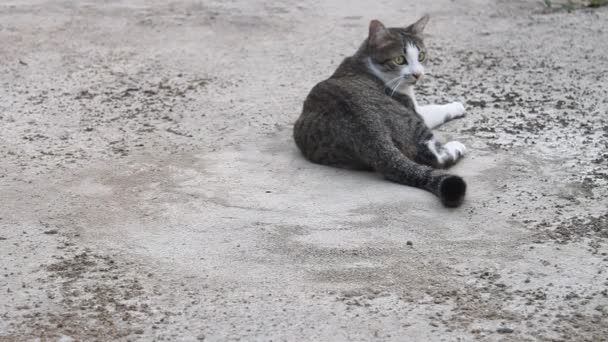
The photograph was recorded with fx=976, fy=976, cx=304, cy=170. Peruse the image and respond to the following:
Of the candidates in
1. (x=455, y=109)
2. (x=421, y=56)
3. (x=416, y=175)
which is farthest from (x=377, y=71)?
(x=416, y=175)

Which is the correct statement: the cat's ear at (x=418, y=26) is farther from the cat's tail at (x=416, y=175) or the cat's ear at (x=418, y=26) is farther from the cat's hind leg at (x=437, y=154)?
the cat's tail at (x=416, y=175)

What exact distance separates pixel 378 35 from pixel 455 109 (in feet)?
2.26

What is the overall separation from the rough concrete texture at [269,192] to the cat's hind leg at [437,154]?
6.8 inches

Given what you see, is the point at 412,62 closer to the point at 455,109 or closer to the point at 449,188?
the point at 455,109

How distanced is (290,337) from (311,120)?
2.05 m

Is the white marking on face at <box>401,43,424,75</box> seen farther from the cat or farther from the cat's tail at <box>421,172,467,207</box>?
the cat's tail at <box>421,172,467,207</box>

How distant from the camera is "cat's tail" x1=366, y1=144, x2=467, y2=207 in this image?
182 inches

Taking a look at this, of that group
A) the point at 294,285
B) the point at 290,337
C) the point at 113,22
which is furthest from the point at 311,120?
the point at 113,22

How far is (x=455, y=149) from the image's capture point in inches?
210

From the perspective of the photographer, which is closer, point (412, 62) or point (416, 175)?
point (416, 175)

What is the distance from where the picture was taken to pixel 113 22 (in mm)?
7934

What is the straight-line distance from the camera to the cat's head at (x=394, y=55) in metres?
5.69

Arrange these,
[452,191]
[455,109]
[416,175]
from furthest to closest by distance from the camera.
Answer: [455,109]
[416,175]
[452,191]

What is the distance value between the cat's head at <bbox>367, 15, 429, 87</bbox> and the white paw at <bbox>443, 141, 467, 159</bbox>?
0.51 meters
